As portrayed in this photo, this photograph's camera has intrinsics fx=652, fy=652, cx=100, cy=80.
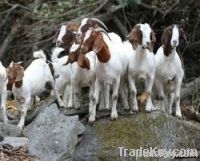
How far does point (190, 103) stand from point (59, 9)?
11.0ft

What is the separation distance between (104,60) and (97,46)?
10.5 inches

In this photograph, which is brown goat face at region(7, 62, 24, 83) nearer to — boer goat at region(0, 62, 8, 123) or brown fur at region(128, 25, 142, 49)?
boer goat at region(0, 62, 8, 123)

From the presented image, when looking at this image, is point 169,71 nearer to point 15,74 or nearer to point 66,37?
point 66,37

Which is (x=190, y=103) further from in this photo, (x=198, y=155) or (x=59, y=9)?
(x=59, y=9)

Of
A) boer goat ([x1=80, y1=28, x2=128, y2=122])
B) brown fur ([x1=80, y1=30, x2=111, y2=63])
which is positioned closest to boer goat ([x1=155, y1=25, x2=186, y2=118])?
boer goat ([x1=80, y1=28, x2=128, y2=122])

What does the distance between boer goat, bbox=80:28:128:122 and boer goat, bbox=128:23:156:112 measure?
154mm

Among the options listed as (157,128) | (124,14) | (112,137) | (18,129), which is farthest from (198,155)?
(124,14)

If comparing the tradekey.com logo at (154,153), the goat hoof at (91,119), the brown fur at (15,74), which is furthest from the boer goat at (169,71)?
the brown fur at (15,74)

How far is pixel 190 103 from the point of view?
37.9 feet

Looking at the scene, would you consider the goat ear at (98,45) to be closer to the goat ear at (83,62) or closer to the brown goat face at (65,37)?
the goat ear at (83,62)

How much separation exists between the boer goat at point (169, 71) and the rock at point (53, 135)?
1.48 metres

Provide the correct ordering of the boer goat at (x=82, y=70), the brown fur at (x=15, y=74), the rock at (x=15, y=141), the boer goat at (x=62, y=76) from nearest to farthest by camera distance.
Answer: the rock at (x=15, y=141), the boer goat at (x=82, y=70), the brown fur at (x=15, y=74), the boer goat at (x=62, y=76)

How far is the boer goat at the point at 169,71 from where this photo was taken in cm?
928

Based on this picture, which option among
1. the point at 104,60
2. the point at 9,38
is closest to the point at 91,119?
the point at 104,60
